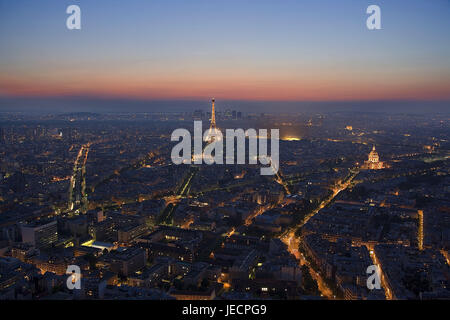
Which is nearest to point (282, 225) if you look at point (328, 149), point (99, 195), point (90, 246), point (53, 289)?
point (90, 246)

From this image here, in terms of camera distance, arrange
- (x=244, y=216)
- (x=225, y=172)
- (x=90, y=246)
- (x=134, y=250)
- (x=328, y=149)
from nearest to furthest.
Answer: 1. (x=134, y=250)
2. (x=90, y=246)
3. (x=244, y=216)
4. (x=225, y=172)
5. (x=328, y=149)

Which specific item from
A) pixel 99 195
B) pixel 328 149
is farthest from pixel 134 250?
pixel 328 149

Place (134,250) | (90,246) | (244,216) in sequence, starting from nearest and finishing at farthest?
1. (134,250)
2. (90,246)
3. (244,216)

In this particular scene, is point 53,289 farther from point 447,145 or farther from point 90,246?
point 447,145

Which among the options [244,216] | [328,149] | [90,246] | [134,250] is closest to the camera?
[134,250]

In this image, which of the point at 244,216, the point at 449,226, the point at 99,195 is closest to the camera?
the point at 449,226
